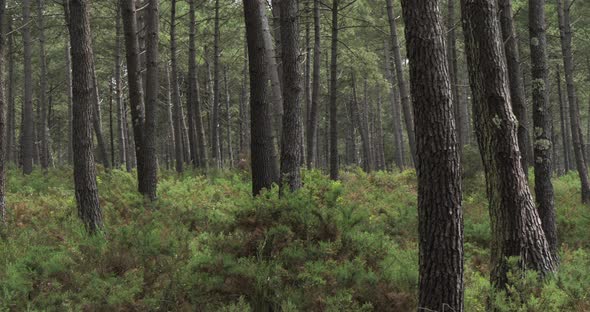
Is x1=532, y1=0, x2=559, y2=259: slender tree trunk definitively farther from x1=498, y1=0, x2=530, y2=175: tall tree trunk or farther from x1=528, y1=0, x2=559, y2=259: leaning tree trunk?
x1=498, y1=0, x2=530, y2=175: tall tree trunk

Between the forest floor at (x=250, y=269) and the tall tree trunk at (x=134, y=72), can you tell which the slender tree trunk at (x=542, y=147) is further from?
the tall tree trunk at (x=134, y=72)

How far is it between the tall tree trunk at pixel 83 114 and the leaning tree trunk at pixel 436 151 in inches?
212

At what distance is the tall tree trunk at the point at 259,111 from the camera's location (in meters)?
7.80

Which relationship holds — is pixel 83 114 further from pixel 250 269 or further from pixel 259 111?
pixel 250 269

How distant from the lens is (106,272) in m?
5.62

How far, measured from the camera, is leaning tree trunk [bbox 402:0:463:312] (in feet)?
13.1

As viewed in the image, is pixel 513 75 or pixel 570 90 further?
pixel 570 90

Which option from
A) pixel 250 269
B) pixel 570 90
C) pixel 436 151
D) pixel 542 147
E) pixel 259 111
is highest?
pixel 570 90

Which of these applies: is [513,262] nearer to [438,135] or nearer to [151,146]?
[438,135]

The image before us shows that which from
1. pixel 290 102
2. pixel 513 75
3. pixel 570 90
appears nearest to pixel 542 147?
pixel 513 75

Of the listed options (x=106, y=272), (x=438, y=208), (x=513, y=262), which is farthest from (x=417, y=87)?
(x=106, y=272)

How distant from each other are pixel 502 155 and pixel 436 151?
1.52m

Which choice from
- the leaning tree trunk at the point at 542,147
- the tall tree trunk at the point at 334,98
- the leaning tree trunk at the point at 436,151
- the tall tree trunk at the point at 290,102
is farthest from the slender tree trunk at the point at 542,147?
the tall tree trunk at the point at 334,98

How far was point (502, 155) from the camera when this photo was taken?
16.8 feet
